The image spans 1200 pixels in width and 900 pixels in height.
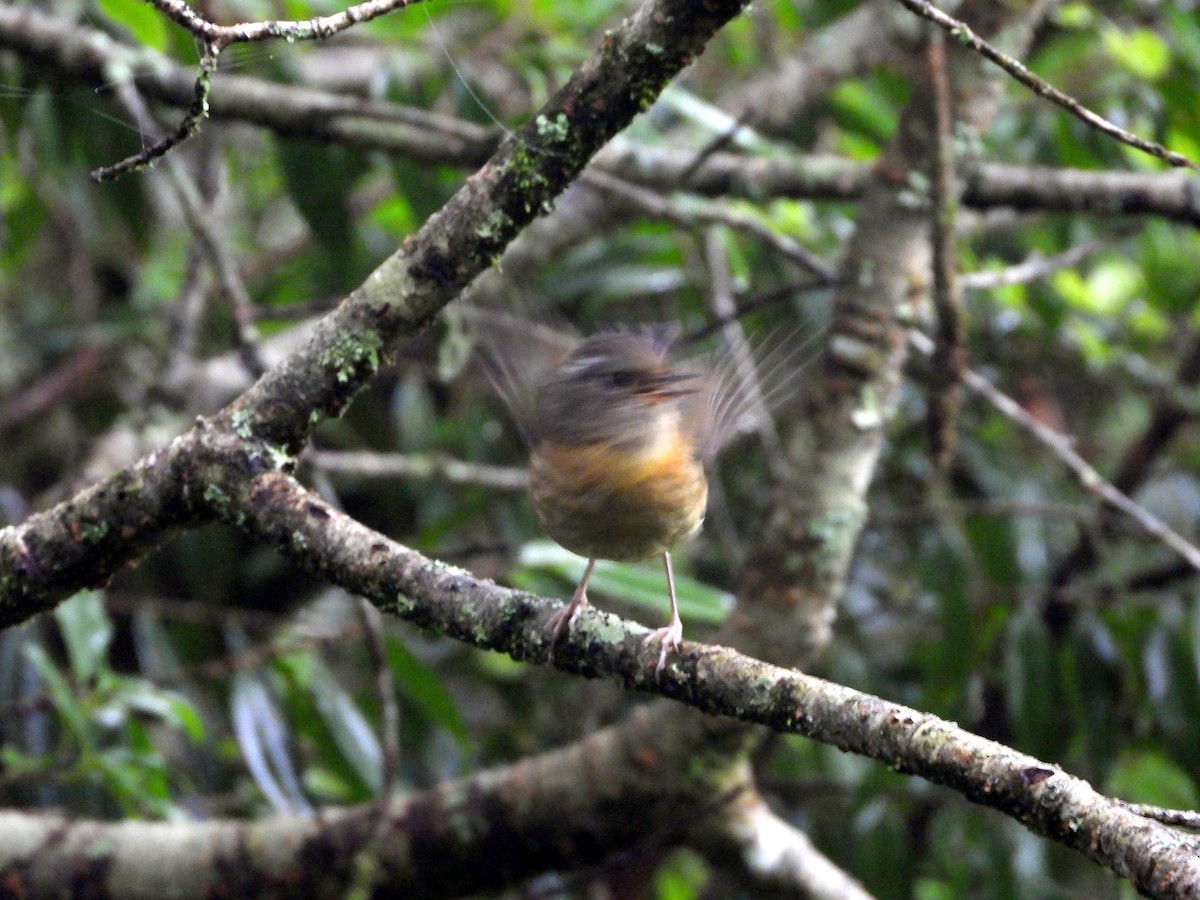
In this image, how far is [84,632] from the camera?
343cm

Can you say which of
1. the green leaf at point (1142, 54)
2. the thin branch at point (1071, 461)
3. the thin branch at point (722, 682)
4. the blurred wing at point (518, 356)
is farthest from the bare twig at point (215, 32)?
the green leaf at point (1142, 54)

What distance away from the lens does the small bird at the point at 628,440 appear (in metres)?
2.68

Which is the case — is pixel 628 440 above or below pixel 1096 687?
above

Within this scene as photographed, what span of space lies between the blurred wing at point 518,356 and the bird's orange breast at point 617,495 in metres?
0.18

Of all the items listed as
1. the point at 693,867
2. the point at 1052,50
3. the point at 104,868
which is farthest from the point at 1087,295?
the point at 104,868

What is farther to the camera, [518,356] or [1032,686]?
[1032,686]

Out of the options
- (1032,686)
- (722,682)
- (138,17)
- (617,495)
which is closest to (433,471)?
(138,17)

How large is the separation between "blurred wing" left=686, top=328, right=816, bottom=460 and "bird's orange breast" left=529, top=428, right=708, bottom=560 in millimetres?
60

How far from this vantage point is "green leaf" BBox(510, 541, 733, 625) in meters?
3.55

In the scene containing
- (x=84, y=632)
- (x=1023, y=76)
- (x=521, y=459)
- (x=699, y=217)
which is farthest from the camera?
(x=521, y=459)

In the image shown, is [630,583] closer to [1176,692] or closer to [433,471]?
[433,471]

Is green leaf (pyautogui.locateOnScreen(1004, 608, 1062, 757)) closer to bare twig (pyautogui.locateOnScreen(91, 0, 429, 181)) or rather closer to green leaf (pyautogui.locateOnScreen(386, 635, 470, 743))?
green leaf (pyautogui.locateOnScreen(386, 635, 470, 743))

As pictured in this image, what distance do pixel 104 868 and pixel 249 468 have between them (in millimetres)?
1758

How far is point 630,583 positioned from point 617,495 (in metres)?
1.02
